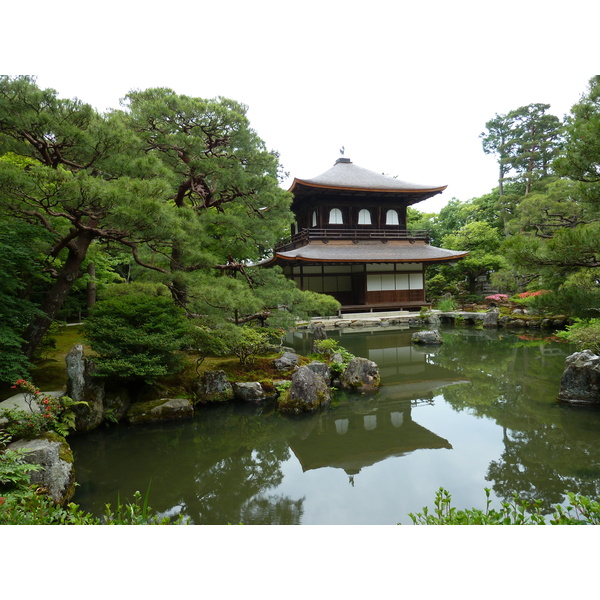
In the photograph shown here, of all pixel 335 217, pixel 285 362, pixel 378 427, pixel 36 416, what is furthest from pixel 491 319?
pixel 36 416

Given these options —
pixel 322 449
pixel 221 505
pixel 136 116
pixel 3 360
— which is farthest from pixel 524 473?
pixel 136 116

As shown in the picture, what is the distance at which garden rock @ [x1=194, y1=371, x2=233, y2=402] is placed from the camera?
6320 mm

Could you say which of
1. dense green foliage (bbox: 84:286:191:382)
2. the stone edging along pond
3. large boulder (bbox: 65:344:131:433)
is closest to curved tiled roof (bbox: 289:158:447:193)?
the stone edging along pond

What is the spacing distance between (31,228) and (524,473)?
6566 millimetres

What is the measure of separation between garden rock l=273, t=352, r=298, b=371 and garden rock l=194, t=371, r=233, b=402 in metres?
1.22

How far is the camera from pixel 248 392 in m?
6.45

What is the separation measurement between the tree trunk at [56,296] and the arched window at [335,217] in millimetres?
14250

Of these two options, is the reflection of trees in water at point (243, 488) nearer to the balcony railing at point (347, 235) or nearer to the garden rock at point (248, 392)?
the garden rock at point (248, 392)

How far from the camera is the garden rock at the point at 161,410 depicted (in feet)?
18.2

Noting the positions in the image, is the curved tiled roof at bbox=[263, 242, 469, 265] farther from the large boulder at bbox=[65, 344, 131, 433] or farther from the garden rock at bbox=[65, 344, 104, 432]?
the garden rock at bbox=[65, 344, 104, 432]

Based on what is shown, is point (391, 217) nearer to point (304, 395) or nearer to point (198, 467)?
A: point (304, 395)

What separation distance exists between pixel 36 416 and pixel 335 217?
16538 mm

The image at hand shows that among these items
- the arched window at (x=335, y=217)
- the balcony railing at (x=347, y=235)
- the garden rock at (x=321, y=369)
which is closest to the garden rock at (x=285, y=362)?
the garden rock at (x=321, y=369)

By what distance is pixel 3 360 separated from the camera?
176 inches
